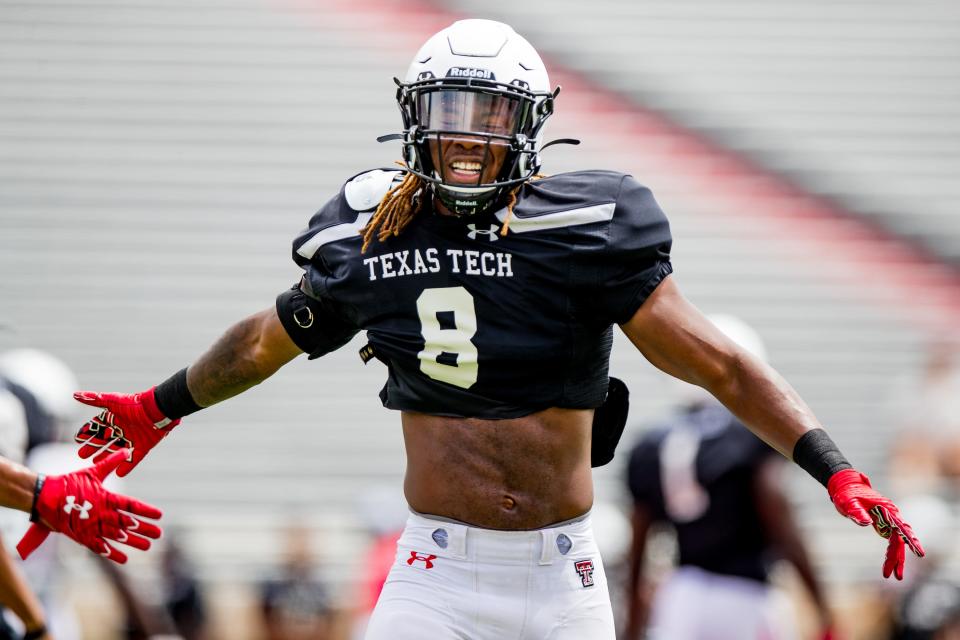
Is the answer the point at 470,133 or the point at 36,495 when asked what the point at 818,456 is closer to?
the point at 470,133

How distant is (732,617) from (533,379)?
2782 millimetres

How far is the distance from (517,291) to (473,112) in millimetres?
426

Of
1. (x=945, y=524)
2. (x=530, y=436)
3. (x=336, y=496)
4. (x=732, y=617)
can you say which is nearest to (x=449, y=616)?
(x=530, y=436)

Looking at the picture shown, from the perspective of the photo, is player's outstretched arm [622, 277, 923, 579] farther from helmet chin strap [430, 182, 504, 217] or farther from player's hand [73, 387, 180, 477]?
player's hand [73, 387, 180, 477]

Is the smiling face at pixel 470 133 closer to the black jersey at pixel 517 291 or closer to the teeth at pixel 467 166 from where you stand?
the teeth at pixel 467 166

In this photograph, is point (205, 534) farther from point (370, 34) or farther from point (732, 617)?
point (732, 617)

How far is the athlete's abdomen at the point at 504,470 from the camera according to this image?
11.1 ft

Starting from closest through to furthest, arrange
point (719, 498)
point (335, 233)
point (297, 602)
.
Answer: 1. point (335, 233)
2. point (719, 498)
3. point (297, 602)

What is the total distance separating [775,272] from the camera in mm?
9117

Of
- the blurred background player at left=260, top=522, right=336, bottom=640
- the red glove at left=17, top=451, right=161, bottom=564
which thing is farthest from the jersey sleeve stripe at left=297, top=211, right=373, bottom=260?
the blurred background player at left=260, top=522, right=336, bottom=640

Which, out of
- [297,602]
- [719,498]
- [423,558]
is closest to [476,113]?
[423,558]

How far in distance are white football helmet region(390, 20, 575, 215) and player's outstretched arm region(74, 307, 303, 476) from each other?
64 cm

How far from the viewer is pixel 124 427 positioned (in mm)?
3947

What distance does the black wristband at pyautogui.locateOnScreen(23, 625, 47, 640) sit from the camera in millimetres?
4344
